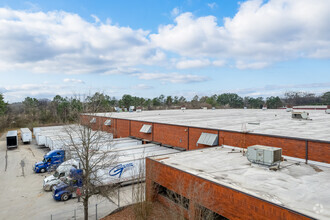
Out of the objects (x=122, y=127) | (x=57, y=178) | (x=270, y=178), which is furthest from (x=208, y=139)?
(x=122, y=127)

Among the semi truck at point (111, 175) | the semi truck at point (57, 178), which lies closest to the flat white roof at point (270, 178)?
the semi truck at point (111, 175)

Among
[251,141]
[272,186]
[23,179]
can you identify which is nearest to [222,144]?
[251,141]

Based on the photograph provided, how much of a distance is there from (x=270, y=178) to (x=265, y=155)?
70.5 inches

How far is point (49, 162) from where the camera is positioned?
27766 mm

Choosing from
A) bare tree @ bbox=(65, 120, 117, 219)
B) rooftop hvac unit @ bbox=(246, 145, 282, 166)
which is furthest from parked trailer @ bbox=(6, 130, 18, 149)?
rooftop hvac unit @ bbox=(246, 145, 282, 166)

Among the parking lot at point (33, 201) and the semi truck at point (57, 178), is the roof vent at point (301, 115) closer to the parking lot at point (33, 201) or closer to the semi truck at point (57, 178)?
the parking lot at point (33, 201)

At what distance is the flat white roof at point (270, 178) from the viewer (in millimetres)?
8984

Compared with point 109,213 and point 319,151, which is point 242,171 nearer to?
A: point 319,151

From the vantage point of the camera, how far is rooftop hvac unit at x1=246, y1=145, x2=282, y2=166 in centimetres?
1300

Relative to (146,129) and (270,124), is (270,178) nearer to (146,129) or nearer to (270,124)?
(270,124)

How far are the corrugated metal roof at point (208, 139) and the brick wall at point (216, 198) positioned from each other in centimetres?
701

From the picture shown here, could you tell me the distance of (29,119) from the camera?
73.3 m

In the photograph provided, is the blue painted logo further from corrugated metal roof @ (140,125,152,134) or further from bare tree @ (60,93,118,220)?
corrugated metal roof @ (140,125,152,134)

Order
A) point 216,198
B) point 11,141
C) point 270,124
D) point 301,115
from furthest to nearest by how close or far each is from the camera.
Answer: point 11,141
point 301,115
point 270,124
point 216,198
